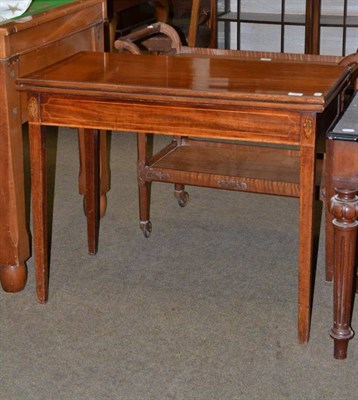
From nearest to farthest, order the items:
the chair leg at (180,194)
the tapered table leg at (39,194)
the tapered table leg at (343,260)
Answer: the tapered table leg at (343,260) → the tapered table leg at (39,194) → the chair leg at (180,194)

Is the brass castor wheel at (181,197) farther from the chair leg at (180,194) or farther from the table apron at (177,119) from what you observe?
the table apron at (177,119)

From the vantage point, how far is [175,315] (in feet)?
10.1

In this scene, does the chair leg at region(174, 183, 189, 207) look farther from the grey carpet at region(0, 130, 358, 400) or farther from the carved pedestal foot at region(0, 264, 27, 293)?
the carved pedestal foot at region(0, 264, 27, 293)

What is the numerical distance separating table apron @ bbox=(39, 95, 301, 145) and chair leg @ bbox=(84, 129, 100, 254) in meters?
0.57

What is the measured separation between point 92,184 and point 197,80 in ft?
2.68

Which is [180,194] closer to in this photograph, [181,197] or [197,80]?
[181,197]

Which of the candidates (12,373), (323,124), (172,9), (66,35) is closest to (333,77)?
(323,124)

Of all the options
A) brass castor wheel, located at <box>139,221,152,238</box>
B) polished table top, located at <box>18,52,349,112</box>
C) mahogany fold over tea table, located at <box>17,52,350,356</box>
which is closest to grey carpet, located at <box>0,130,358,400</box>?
brass castor wheel, located at <box>139,221,152,238</box>

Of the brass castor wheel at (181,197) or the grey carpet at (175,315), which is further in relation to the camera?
the brass castor wheel at (181,197)

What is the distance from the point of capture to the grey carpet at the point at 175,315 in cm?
265

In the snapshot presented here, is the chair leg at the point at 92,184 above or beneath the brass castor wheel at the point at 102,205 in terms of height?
above

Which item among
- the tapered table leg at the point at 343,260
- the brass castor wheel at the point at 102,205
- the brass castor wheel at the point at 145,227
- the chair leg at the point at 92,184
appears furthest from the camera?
the brass castor wheel at the point at 102,205

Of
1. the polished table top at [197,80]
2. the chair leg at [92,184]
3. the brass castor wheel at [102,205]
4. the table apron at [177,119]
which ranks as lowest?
the brass castor wheel at [102,205]

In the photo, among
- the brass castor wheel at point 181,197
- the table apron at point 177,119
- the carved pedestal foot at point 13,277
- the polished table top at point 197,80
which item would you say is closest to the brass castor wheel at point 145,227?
the brass castor wheel at point 181,197
